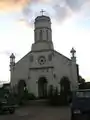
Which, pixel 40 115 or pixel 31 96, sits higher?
pixel 31 96

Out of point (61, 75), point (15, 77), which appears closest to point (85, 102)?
point (61, 75)

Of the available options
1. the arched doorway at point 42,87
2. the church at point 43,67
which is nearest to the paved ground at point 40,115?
the church at point 43,67

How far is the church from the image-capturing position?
158 feet

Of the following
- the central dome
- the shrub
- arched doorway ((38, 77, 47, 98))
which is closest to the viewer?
the shrub

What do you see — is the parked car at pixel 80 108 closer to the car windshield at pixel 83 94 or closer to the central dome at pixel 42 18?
the car windshield at pixel 83 94

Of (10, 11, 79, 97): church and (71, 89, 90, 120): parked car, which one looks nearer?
A: (71, 89, 90, 120): parked car

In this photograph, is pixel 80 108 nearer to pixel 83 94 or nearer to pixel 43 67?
pixel 83 94

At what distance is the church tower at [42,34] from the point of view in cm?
5072

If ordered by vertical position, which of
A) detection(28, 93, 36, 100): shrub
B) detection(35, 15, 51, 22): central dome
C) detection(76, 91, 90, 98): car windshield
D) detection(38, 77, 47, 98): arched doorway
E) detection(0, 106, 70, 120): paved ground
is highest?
detection(35, 15, 51, 22): central dome

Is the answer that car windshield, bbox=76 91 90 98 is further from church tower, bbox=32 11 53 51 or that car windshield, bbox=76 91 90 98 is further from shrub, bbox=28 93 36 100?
church tower, bbox=32 11 53 51

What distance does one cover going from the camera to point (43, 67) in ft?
161

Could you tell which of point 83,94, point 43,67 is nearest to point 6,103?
point 83,94

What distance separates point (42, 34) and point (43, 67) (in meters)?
6.15

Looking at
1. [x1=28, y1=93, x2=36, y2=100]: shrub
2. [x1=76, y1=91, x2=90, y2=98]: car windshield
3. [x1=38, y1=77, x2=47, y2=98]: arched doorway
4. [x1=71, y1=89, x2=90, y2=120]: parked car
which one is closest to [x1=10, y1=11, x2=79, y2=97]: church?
[x1=38, y1=77, x2=47, y2=98]: arched doorway
